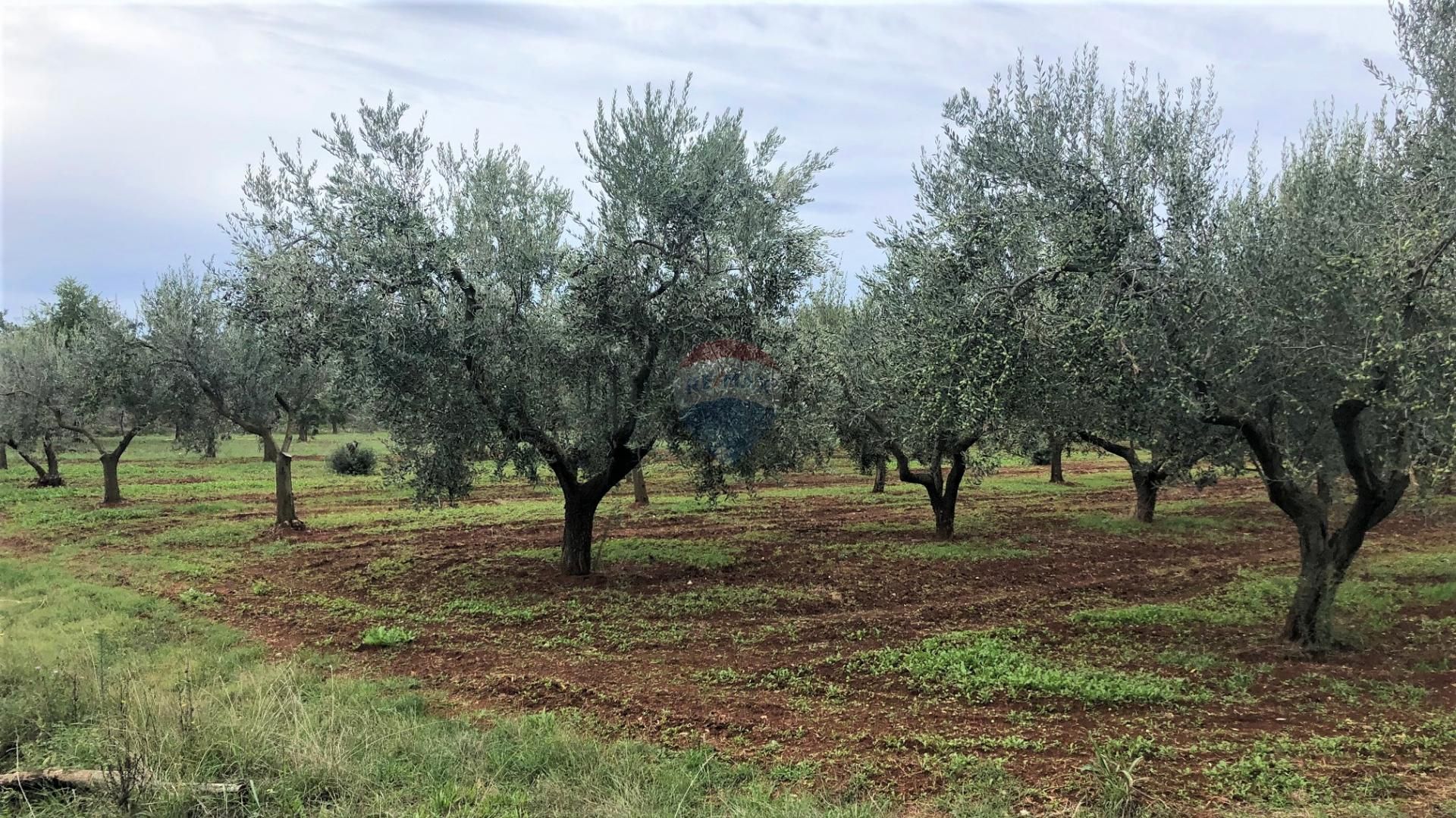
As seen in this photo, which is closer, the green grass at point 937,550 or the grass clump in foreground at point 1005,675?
the grass clump in foreground at point 1005,675

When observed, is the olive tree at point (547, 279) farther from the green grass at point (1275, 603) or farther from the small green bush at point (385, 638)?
the green grass at point (1275, 603)

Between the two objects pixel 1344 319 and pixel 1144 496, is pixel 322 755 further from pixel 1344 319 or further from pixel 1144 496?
pixel 1144 496

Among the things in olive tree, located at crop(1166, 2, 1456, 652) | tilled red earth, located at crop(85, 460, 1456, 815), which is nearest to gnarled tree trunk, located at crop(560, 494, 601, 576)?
tilled red earth, located at crop(85, 460, 1456, 815)

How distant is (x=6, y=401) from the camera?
31250 mm

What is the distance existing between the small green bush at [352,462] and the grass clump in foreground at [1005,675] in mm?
36971

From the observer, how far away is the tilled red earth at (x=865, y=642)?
6.87 m

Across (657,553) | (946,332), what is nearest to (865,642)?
(946,332)

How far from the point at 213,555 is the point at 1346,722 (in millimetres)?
20631

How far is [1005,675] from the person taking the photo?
29.8 feet

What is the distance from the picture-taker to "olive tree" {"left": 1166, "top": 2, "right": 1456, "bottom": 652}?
7566mm

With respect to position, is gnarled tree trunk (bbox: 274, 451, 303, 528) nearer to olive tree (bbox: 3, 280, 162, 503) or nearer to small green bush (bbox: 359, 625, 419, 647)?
olive tree (bbox: 3, 280, 162, 503)

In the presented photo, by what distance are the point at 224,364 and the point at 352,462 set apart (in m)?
18.7

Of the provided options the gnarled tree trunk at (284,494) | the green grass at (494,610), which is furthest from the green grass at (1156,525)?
the gnarled tree trunk at (284,494)

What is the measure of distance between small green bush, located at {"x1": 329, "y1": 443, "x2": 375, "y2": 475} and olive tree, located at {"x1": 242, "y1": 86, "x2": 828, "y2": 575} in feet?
98.2
